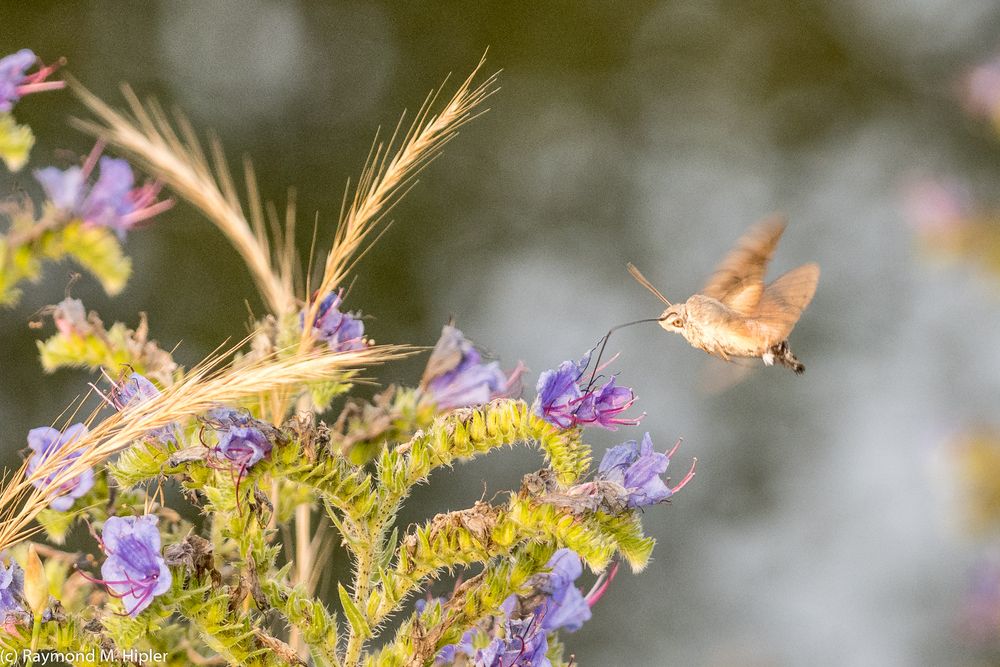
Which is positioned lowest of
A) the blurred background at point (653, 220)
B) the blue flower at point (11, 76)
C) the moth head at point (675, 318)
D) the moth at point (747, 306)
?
the blue flower at point (11, 76)

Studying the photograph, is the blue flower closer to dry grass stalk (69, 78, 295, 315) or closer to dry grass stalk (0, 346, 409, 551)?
dry grass stalk (69, 78, 295, 315)

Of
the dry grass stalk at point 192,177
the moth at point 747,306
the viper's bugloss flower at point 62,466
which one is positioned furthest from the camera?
the moth at point 747,306

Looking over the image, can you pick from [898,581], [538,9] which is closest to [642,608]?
[898,581]

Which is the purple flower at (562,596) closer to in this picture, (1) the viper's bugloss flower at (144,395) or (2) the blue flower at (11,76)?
(1) the viper's bugloss flower at (144,395)

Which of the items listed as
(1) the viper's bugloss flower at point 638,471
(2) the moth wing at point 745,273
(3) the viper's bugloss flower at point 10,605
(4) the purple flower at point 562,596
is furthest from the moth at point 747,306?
(3) the viper's bugloss flower at point 10,605

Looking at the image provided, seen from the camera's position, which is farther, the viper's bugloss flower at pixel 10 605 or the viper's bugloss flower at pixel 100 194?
the viper's bugloss flower at pixel 100 194

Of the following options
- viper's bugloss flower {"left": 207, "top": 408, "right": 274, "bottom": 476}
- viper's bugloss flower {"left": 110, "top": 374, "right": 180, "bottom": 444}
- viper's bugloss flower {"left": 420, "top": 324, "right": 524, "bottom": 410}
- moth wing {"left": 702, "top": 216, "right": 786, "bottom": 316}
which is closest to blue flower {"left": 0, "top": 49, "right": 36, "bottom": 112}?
viper's bugloss flower {"left": 110, "top": 374, "right": 180, "bottom": 444}

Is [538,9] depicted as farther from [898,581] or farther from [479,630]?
[479,630]
